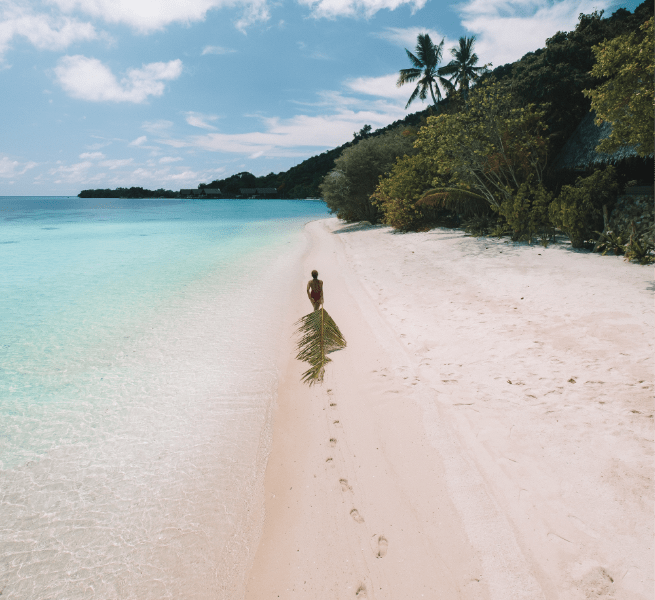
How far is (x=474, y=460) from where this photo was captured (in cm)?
386

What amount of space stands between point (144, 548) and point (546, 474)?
3979mm

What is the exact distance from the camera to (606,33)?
1831cm

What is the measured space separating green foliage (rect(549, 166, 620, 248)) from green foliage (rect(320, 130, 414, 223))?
15080mm

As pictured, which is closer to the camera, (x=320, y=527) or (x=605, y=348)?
(x=320, y=527)

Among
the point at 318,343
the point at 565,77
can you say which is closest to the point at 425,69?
the point at 565,77

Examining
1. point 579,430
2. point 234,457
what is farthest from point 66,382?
point 579,430

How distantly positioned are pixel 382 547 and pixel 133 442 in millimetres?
3678

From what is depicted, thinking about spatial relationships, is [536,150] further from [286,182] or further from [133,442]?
[286,182]

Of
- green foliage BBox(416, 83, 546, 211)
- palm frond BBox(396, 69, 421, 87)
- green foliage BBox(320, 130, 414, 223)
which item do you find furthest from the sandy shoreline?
palm frond BBox(396, 69, 421, 87)

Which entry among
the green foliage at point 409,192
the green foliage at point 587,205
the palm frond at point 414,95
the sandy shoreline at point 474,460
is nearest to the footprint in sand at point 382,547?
the sandy shoreline at point 474,460

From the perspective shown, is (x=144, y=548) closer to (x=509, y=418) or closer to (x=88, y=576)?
(x=88, y=576)

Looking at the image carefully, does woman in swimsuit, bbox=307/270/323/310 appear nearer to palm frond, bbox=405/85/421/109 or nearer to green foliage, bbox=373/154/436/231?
green foliage, bbox=373/154/436/231

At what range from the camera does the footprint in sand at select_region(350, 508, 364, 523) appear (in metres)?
3.42

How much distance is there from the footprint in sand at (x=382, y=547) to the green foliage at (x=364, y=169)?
2489 cm
